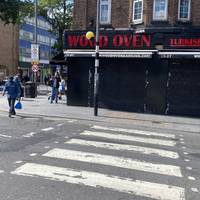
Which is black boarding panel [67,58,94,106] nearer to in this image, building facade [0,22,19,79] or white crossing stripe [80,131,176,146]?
white crossing stripe [80,131,176,146]

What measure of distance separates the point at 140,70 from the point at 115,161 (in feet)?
37.7

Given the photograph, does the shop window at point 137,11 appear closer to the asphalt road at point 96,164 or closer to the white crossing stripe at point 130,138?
the asphalt road at point 96,164

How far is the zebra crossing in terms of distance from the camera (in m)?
6.47

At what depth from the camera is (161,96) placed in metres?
19.0

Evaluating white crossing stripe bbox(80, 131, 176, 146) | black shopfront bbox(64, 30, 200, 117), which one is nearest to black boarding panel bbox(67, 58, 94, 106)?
black shopfront bbox(64, 30, 200, 117)

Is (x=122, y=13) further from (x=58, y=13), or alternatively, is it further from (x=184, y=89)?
(x=58, y=13)

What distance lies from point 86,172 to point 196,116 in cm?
1236

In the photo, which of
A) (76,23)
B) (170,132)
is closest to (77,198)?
(170,132)

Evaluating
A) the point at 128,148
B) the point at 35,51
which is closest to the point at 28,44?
the point at 35,51

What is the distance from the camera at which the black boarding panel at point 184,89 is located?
1859 centimetres

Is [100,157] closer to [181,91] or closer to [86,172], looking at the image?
[86,172]

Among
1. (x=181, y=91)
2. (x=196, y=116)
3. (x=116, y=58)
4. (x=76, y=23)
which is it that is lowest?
(x=196, y=116)

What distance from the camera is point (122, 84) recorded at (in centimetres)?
1977

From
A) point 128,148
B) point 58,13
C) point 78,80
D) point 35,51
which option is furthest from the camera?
point 58,13
